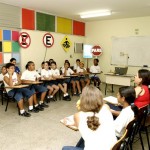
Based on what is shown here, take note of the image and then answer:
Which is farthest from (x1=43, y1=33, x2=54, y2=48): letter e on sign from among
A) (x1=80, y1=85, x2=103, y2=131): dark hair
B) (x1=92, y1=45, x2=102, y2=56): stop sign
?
(x1=80, y1=85, x2=103, y2=131): dark hair

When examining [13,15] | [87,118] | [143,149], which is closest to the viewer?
[87,118]

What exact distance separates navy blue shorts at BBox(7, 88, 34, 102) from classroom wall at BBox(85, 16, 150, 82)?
15.3 feet

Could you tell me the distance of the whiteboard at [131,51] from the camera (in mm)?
7426

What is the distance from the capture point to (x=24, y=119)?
4082 millimetres

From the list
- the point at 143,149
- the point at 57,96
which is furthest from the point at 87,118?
the point at 57,96

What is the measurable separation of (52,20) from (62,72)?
2045 mm

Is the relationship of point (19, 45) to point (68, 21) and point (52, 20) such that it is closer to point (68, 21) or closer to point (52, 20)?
point (52, 20)

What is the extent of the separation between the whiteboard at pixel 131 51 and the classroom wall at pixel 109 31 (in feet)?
0.55

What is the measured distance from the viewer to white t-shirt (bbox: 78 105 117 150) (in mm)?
1544

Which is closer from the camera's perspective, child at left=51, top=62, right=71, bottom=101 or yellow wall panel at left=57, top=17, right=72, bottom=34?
child at left=51, top=62, right=71, bottom=101

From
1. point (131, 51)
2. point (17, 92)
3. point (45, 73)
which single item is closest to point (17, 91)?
point (17, 92)

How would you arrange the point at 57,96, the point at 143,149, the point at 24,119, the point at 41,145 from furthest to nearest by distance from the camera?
the point at 57,96, the point at 24,119, the point at 41,145, the point at 143,149

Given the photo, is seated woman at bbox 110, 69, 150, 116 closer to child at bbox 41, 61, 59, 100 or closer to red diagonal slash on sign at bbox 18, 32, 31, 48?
child at bbox 41, 61, 59, 100

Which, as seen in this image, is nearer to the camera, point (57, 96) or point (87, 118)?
point (87, 118)
